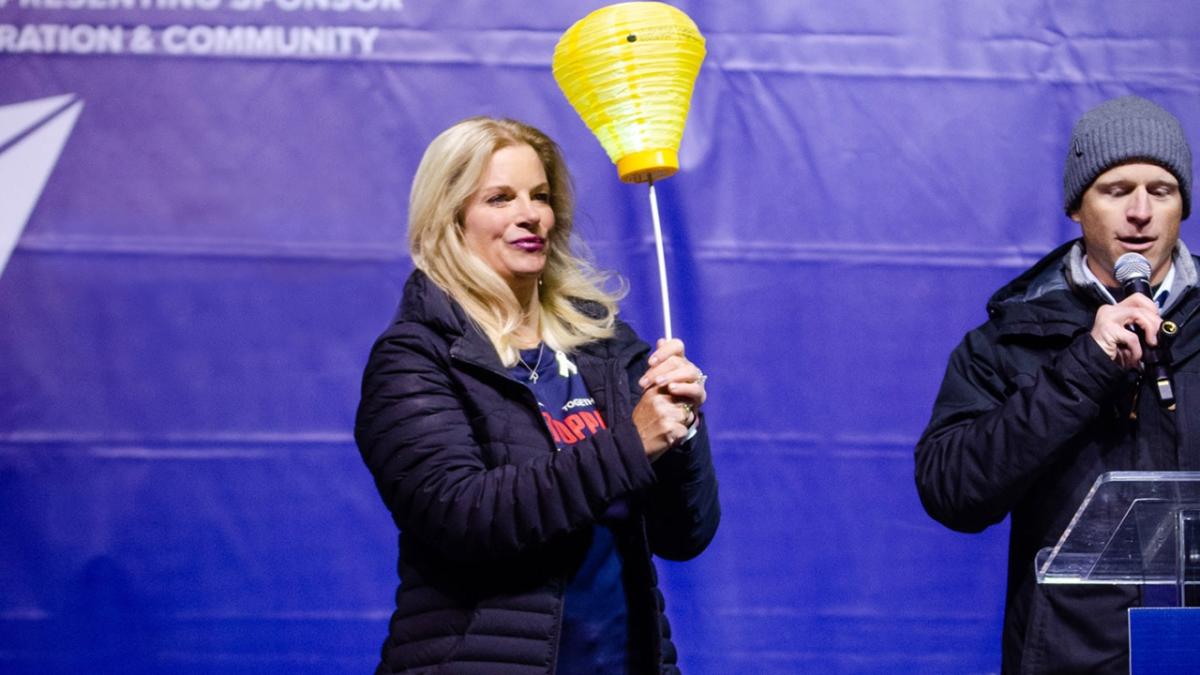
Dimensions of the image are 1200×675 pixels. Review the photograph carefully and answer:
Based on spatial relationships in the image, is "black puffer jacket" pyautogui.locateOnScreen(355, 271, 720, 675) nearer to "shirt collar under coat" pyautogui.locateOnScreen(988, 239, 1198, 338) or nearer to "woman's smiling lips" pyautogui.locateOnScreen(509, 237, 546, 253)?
"woman's smiling lips" pyautogui.locateOnScreen(509, 237, 546, 253)

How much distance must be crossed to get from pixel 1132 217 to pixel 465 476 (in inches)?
39.8

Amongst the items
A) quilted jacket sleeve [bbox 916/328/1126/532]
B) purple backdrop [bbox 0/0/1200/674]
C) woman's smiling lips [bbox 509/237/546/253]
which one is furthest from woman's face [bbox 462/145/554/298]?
purple backdrop [bbox 0/0/1200/674]

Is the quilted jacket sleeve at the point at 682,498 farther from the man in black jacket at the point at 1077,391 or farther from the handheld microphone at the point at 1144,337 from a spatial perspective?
the handheld microphone at the point at 1144,337

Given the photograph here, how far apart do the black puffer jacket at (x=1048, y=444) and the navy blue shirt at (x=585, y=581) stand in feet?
1.57

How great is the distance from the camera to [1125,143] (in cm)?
212

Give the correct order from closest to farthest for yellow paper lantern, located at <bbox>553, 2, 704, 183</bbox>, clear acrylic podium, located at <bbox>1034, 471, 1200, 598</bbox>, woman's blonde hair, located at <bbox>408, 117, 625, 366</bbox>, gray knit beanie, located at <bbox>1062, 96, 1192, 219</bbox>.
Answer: clear acrylic podium, located at <bbox>1034, 471, 1200, 598</bbox>, yellow paper lantern, located at <bbox>553, 2, 704, 183</bbox>, woman's blonde hair, located at <bbox>408, 117, 625, 366</bbox>, gray knit beanie, located at <bbox>1062, 96, 1192, 219</bbox>

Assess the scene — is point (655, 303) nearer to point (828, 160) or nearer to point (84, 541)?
point (828, 160)

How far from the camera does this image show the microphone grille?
1940mm

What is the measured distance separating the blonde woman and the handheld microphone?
1.89 feet

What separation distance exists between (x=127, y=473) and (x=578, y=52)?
1.49m

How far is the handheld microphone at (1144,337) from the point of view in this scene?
1.92 meters

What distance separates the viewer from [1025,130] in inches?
118

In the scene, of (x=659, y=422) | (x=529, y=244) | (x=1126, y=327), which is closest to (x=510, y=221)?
(x=529, y=244)

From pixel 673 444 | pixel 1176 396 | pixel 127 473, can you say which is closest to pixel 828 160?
pixel 1176 396
